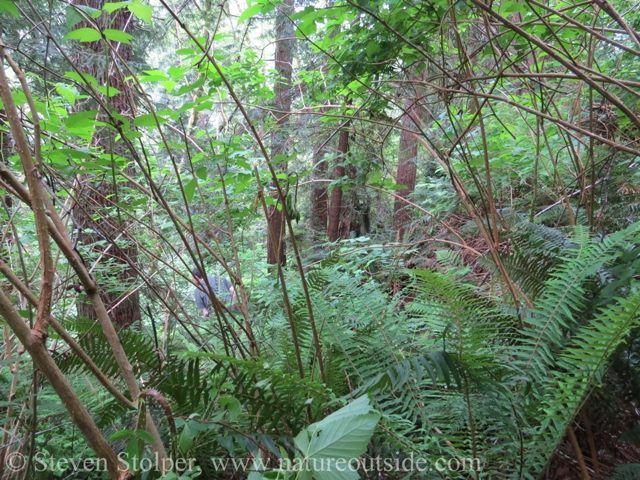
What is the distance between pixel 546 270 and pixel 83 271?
168cm

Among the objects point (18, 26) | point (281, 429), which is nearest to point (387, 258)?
point (281, 429)

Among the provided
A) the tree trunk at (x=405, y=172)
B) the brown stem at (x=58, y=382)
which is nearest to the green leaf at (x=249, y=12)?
the brown stem at (x=58, y=382)

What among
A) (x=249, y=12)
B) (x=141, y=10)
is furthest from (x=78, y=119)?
(x=249, y=12)

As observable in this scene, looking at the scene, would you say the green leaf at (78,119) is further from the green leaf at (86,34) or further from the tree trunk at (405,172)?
the tree trunk at (405,172)

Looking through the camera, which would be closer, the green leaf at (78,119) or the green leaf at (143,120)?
the green leaf at (78,119)

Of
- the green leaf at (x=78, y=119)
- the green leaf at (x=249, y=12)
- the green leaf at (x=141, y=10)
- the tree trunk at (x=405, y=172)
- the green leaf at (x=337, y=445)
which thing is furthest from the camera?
the tree trunk at (x=405, y=172)

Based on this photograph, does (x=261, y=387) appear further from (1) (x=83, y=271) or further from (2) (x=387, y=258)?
(2) (x=387, y=258)

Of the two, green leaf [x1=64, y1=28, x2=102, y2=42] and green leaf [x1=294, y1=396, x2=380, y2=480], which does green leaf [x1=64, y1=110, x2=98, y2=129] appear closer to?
green leaf [x1=64, y1=28, x2=102, y2=42]

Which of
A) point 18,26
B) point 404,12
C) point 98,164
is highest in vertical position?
point 18,26

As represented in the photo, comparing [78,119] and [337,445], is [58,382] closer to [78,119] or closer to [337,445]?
[337,445]

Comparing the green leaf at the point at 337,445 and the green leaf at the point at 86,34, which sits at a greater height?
the green leaf at the point at 86,34

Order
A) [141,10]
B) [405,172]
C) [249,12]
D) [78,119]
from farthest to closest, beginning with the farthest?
[405,172] → [249,12] → [78,119] → [141,10]

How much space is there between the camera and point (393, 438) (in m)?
1.04

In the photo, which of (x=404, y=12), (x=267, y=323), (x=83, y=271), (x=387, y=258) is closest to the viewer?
(x=83, y=271)
